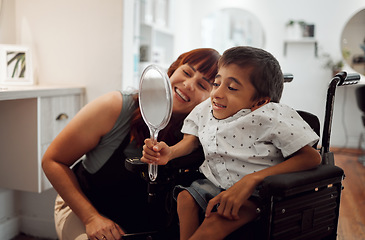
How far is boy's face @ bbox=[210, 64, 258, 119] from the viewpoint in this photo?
117 centimetres

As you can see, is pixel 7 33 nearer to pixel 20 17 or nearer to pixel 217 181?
pixel 20 17

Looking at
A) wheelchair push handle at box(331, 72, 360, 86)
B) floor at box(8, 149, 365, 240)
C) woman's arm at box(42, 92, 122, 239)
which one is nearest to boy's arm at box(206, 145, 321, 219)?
wheelchair push handle at box(331, 72, 360, 86)

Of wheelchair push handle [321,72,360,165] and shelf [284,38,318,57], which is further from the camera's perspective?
shelf [284,38,318,57]

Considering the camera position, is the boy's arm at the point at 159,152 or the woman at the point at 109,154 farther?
the woman at the point at 109,154

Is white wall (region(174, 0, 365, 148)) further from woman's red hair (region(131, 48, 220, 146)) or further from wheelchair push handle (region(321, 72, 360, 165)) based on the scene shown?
wheelchair push handle (region(321, 72, 360, 165))

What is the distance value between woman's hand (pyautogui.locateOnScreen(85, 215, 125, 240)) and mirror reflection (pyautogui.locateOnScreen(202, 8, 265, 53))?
472cm

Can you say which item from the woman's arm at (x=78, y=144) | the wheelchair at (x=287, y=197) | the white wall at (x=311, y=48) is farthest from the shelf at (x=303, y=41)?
the woman's arm at (x=78, y=144)

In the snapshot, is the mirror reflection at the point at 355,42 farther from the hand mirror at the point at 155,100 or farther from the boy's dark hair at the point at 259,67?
the hand mirror at the point at 155,100

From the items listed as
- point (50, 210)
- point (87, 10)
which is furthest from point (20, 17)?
point (50, 210)

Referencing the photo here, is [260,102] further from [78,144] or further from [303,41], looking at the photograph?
[303,41]

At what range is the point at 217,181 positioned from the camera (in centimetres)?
125

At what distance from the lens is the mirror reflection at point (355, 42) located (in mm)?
5258

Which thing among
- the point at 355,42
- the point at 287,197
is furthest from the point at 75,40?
the point at 355,42

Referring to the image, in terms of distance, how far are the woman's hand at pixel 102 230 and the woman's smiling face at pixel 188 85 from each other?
19.3 inches
